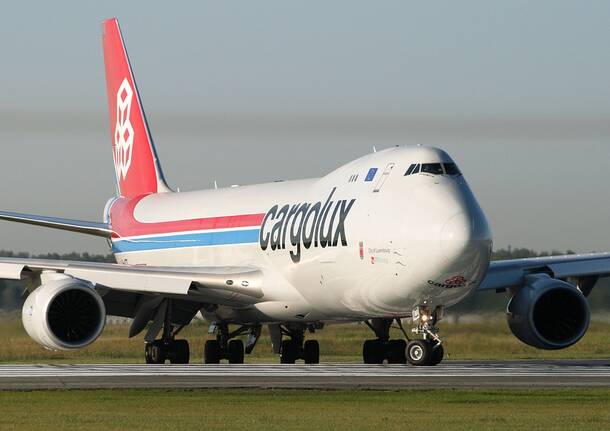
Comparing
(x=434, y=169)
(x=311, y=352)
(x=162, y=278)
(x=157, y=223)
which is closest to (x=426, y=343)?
(x=434, y=169)

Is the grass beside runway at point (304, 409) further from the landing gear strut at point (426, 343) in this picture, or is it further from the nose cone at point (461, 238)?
the landing gear strut at point (426, 343)

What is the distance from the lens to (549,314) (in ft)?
96.8

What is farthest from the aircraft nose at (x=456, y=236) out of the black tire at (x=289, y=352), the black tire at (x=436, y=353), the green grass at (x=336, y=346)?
the green grass at (x=336, y=346)

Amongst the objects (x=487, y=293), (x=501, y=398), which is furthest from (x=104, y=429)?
(x=487, y=293)

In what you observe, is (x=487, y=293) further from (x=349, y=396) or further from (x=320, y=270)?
(x=349, y=396)

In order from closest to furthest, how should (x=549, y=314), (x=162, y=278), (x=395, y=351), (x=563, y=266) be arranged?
(x=549, y=314) < (x=162, y=278) < (x=563, y=266) < (x=395, y=351)

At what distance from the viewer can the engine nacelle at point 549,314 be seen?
29.1 meters

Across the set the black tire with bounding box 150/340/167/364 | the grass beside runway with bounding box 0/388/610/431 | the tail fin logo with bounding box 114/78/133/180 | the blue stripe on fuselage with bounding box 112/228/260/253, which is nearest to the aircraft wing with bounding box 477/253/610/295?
the blue stripe on fuselage with bounding box 112/228/260/253

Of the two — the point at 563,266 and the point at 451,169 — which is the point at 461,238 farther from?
the point at 563,266

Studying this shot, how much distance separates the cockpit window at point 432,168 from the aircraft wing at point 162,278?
20.0 feet

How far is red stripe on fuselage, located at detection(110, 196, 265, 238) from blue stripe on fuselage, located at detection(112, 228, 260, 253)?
0.16 metres

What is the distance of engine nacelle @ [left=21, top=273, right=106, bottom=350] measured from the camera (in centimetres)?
2708

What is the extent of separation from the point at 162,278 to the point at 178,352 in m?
2.81

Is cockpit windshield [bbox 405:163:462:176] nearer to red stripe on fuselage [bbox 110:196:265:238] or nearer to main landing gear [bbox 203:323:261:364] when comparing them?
red stripe on fuselage [bbox 110:196:265:238]
